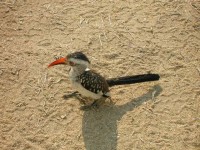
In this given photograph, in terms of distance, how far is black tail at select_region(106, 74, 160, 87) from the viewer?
5.53 m

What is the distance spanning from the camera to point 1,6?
671cm

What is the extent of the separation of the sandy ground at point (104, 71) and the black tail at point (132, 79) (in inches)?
8.0

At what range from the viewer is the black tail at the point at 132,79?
553 cm

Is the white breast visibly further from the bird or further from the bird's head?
the bird's head

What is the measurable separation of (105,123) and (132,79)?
2.43ft

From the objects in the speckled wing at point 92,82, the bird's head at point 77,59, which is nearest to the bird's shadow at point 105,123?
the speckled wing at point 92,82

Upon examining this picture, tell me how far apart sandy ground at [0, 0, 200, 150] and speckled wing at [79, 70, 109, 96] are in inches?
16.4

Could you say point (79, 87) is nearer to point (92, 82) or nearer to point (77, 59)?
point (92, 82)

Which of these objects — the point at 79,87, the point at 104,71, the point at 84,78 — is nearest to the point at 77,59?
the point at 84,78

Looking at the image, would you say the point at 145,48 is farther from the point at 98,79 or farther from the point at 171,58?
the point at 98,79

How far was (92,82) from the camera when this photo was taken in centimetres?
518

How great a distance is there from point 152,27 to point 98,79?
6.17 feet

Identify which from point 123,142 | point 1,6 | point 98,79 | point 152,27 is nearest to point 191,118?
point 123,142

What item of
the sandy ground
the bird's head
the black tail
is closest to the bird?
the bird's head
